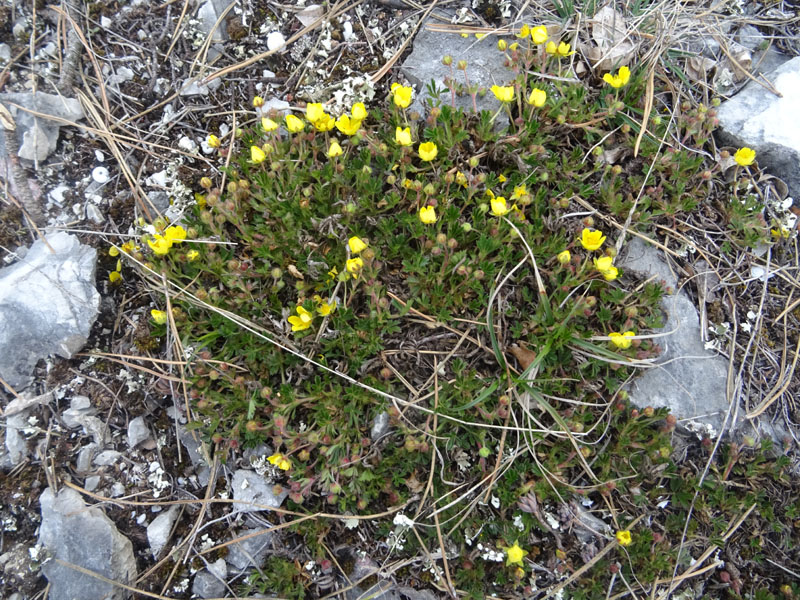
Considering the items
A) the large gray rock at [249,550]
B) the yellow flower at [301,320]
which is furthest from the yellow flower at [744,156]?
the large gray rock at [249,550]

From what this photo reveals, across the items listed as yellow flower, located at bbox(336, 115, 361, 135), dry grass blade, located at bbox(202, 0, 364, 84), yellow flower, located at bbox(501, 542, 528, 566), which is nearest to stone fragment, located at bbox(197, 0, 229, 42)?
dry grass blade, located at bbox(202, 0, 364, 84)

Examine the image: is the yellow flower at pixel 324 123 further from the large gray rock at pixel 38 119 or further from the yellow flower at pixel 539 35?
the large gray rock at pixel 38 119

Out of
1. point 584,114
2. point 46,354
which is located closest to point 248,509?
point 46,354

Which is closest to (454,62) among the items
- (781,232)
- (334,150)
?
(334,150)

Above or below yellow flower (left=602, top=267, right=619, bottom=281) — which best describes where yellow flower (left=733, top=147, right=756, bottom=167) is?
above

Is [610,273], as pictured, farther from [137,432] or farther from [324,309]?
[137,432]

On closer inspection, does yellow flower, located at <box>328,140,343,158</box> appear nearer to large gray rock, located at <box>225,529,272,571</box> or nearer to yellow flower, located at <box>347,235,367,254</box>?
yellow flower, located at <box>347,235,367,254</box>
